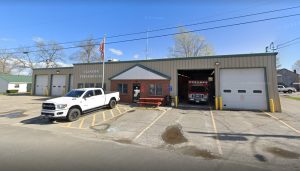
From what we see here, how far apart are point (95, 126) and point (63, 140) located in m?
2.50

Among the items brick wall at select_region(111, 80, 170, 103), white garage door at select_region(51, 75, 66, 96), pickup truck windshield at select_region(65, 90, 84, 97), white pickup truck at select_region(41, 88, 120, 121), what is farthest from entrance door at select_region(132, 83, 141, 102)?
white garage door at select_region(51, 75, 66, 96)

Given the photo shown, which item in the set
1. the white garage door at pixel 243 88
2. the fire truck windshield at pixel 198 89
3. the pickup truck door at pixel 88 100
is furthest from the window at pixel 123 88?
the white garage door at pixel 243 88

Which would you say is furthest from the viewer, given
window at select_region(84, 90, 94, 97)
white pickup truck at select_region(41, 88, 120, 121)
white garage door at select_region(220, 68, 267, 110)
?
white garage door at select_region(220, 68, 267, 110)

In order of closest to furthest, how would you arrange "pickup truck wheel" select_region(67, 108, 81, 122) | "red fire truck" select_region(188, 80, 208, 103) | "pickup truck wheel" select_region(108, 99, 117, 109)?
"pickup truck wheel" select_region(67, 108, 81, 122) < "pickup truck wheel" select_region(108, 99, 117, 109) < "red fire truck" select_region(188, 80, 208, 103)

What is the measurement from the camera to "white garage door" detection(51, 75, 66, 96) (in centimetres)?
2744

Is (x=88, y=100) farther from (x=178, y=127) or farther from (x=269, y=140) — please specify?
(x=269, y=140)

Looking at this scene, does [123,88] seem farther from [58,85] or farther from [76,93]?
[58,85]

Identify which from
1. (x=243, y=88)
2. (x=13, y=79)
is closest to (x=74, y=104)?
(x=243, y=88)

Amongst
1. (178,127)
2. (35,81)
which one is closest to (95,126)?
(178,127)

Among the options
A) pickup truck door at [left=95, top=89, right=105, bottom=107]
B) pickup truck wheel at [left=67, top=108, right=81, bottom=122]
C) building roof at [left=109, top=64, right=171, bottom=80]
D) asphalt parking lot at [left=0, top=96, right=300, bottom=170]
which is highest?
building roof at [left=109, top=64, right=171, bottom=80]

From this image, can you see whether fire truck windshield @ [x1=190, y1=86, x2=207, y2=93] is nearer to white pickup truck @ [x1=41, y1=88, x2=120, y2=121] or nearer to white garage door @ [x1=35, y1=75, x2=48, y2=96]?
Result: white pickup truck @ [x1=41, y1=88, x2=120, y2=121]

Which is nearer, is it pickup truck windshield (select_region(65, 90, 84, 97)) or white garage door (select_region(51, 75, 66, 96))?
pickup truck windshield (select_region(65, 90, 84, 97))

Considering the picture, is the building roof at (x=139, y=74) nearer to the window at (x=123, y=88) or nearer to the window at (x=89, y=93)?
the window at (x=123, y=88)

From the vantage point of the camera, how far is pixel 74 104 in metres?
10.6
